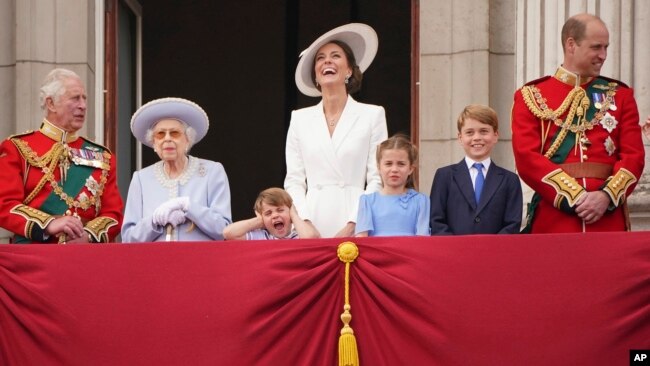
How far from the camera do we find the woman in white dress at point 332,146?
33.1ft

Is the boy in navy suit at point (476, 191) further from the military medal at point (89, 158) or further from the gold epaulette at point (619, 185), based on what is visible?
the military medal at point (89, 158)

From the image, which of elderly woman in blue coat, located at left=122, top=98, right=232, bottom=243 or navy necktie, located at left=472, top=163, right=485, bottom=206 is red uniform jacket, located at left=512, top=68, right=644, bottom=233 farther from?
elderly woman in blue coat, located at left=122, top=98, right=232, bottom=243

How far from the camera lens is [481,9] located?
12.8 m

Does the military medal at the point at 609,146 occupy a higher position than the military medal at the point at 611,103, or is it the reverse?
the military medal at the point at 611,103

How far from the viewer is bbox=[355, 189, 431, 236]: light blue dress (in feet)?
31.3

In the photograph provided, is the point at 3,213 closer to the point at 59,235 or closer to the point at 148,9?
the point at 59,235

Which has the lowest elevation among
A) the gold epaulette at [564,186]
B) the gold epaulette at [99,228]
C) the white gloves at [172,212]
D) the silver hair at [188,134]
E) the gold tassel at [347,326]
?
the gold tassel at [347,326]

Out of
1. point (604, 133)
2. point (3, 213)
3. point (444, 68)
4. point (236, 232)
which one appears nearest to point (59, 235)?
point (3, 213)

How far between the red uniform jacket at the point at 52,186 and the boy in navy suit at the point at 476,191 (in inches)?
70.4

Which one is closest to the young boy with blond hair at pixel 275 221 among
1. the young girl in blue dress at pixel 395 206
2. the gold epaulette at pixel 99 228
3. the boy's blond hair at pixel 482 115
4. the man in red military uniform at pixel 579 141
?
the young girl in blue dress at pixel 395 206

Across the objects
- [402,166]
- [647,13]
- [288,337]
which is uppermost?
[647,13]

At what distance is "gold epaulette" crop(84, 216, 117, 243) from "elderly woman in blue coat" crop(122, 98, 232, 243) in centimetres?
9

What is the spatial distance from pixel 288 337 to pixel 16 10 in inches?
189

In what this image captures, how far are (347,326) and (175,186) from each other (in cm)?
154
